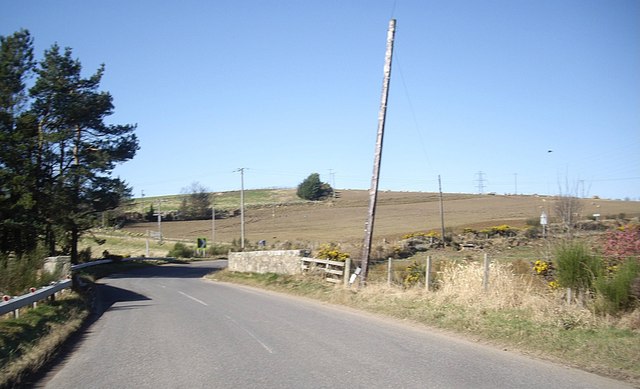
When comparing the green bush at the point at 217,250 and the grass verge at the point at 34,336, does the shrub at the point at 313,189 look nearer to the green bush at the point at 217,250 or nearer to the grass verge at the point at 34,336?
the green bush at the point at 217,250

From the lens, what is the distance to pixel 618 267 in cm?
1202

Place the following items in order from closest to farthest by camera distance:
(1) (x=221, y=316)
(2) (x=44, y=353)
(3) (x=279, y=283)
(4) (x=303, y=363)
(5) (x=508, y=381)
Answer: (5) (x=508, y=381) < (4) (x=303, y=363) < (2) (x=44, y=353) < (1) (x=221, y=316) < (3) (x=279, y=283)

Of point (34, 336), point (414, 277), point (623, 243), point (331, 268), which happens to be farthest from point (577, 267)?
point (331, 268)

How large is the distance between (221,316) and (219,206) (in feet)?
334

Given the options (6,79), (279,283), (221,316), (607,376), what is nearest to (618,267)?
(607,376)

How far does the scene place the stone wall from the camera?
29.2 metres

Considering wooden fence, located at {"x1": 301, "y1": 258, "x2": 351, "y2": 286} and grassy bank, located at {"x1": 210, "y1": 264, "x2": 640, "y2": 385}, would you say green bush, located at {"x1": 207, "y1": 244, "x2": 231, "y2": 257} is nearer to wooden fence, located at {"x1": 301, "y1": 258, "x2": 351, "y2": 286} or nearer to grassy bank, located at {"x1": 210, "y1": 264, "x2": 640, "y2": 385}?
wooden fence, located at {"x1": 301, "y1": 258, "x2": 351, "y2": 286}

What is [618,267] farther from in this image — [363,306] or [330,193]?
[330,193]

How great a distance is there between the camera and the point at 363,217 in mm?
80625

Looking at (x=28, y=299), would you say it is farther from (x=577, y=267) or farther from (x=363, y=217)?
(x=363, y=217)

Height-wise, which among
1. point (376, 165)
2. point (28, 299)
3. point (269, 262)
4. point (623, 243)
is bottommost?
point (269, 262)

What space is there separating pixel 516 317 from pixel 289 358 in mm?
5610

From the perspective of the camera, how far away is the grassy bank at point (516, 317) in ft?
30.8

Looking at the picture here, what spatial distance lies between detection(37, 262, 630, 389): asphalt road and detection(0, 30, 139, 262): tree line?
27.1 meters
